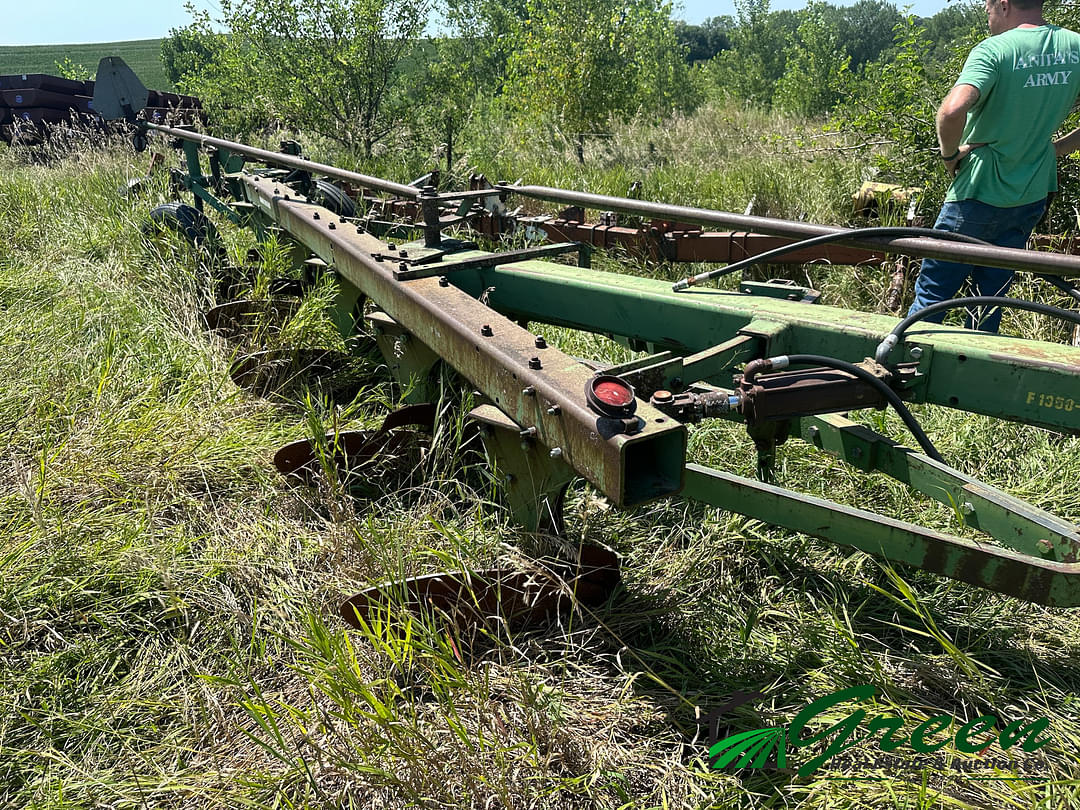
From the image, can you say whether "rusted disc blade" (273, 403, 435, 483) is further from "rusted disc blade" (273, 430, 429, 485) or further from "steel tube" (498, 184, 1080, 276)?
"steel tube" (498, 184, 1080, 276)

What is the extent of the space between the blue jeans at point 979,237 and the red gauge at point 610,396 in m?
2.44

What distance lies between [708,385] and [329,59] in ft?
31.6

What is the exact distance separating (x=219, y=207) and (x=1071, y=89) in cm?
495

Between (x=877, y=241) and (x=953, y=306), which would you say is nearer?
(x=953, y=306)

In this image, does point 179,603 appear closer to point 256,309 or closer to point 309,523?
point 309,523

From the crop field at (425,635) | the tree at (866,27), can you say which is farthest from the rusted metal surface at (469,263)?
the tree at (866,27)

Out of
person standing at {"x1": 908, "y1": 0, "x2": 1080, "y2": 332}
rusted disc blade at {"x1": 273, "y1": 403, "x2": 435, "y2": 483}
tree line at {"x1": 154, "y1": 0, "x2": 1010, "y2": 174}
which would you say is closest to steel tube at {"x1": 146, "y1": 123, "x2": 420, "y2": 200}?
rusted disc blade at {"x1": 273, "y1": 403, "x2": 435, "y2": 483}

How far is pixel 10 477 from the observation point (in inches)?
116

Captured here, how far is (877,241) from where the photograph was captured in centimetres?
218

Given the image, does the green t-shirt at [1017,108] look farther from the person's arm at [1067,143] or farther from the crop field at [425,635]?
the crop field at [425,635]

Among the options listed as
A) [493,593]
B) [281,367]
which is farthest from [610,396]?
[281,367]

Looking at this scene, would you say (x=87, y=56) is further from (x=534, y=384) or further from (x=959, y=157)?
(x=534, y=384)

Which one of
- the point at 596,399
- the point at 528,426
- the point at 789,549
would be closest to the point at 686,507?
the point at 789,549

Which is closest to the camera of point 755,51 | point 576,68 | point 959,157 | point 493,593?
point 493,593
